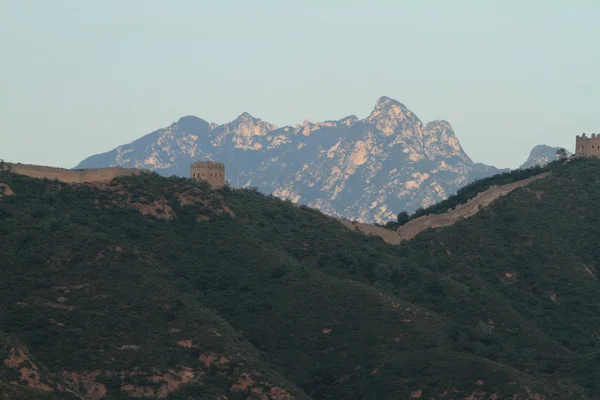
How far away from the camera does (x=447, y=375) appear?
105 m

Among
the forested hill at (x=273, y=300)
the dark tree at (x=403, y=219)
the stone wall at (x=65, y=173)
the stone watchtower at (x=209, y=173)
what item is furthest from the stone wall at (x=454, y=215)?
the stone wall at (x=65, y=173)

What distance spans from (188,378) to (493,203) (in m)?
64.1

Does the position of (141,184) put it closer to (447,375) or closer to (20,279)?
(20,279)

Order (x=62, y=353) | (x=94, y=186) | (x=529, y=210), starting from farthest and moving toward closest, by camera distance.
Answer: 1. (x=529, y=210)
2. (x=94, y=186)
3. (x=62, y=353)

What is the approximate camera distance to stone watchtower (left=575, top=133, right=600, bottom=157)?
16975cm

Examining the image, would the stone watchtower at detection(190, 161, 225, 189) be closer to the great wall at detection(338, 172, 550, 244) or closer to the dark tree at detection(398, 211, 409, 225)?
the great wall at detection(338, 172, 550, 244)

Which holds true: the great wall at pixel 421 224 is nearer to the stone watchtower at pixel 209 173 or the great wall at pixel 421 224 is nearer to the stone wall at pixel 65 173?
the stone watchtower at pixel 209 173

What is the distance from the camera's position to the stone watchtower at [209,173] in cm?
15000

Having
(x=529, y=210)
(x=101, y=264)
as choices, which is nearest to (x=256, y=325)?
(x=101, y=264)

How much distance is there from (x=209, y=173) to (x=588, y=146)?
165 feet

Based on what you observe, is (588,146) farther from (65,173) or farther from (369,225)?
(65,173)

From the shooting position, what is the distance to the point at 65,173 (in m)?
134

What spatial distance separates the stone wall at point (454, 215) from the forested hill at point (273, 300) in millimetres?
1967

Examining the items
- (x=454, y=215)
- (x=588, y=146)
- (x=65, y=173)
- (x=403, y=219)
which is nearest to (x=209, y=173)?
(x=65, y=173)
